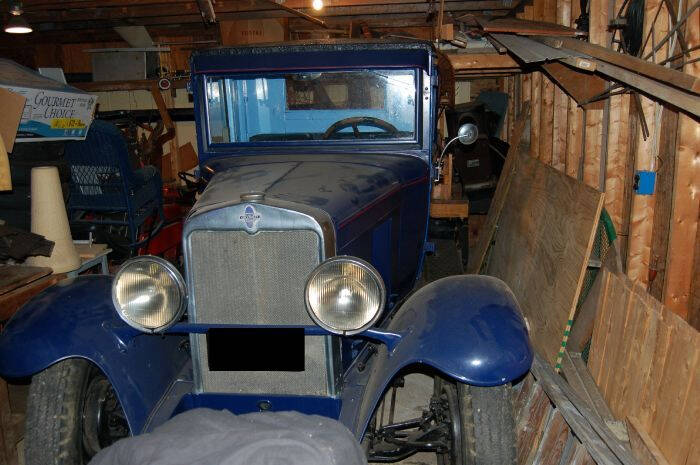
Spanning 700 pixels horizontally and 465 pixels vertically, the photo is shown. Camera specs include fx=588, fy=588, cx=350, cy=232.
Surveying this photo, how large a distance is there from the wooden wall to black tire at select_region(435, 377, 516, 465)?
4.57 ft

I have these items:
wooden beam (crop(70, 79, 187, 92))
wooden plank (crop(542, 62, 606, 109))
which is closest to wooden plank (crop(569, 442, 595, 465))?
wooden plank (crop(542, 62, 606, 109))

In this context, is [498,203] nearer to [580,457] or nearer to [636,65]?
[636,65]

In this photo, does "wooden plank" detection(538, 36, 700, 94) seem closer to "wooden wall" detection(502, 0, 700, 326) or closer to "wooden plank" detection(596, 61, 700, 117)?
"wooden plank" detection(596, 61, 700, 117)

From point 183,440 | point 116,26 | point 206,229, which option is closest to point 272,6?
point 116,26

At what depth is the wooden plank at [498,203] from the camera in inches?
218

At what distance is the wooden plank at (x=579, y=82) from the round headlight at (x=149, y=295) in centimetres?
302

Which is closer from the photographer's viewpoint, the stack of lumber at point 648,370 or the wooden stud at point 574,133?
the stack of lumber at point 648,370

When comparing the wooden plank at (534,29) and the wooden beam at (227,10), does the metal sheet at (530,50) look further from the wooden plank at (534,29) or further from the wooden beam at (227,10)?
the wooden beam at (227,10)

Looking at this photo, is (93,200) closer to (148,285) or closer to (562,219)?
(148,285)

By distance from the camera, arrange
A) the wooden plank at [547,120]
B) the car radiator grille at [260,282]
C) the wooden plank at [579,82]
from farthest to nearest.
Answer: the wooden plank at [547,120] < the wooden plank at [579,82] < the car radiator grille at [260,282]

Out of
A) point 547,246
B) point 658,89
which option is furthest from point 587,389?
point 658,89

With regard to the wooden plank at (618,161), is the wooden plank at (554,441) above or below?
below

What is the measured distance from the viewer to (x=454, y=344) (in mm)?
2229

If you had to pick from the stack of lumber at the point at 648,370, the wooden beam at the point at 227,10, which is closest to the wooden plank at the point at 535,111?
the wooden beam at the point at 227,10
